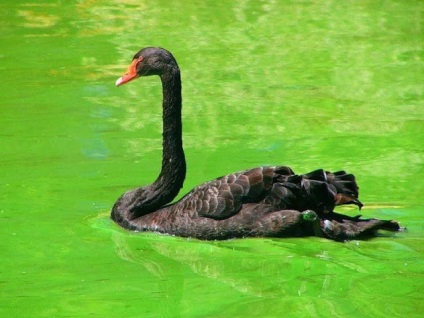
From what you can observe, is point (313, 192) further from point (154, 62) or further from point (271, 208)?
point (154, 62)

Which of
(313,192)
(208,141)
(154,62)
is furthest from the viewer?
(208,141)

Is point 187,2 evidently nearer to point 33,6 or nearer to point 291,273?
point 33,6

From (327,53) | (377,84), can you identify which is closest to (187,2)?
(327,53)

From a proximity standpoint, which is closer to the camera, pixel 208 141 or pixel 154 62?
pixel 154 62

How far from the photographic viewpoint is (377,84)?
8961 mm

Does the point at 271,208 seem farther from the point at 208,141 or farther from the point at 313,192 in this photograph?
the point at 208,141

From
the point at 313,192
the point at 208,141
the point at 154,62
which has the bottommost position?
the point at 208,141

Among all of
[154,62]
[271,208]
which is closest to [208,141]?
[154,62]

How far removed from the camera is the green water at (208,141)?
4.82m

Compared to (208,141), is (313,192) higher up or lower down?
higher up

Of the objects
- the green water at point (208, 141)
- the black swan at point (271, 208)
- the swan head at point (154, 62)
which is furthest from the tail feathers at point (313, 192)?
the swan head at point (154, 62)

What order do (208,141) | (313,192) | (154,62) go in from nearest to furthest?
1. (313,192)
2. (154,62)
3. (208,141)

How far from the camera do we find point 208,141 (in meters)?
7.43

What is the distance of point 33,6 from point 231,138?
15.3ft
